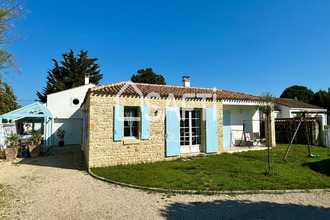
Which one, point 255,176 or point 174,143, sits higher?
point 174,143

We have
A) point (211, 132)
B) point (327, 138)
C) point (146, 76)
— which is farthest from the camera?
point (146, 76)

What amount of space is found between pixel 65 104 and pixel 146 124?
11273mm

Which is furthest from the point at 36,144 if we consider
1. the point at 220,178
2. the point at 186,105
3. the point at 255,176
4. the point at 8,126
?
the point at 255,176

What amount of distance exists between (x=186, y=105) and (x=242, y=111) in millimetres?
5142

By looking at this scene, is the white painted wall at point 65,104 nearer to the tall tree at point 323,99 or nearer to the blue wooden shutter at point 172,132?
the blue wooden shutter at point 172,132

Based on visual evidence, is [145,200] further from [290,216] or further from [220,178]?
[290,216]

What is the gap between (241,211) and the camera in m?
3.96

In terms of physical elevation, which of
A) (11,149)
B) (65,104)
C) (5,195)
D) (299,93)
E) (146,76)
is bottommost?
(5,195)

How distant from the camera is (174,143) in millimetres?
8664

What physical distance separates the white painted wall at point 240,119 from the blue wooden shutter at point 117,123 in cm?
685

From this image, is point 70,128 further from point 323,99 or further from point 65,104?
point 323,99

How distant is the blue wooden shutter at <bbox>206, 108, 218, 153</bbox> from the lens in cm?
935

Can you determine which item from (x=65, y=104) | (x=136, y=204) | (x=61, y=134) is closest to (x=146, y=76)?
(x=65, y=104)

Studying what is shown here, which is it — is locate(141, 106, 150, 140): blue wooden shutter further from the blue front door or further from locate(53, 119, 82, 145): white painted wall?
locate(53, 119, 82, 145): white painted wall
